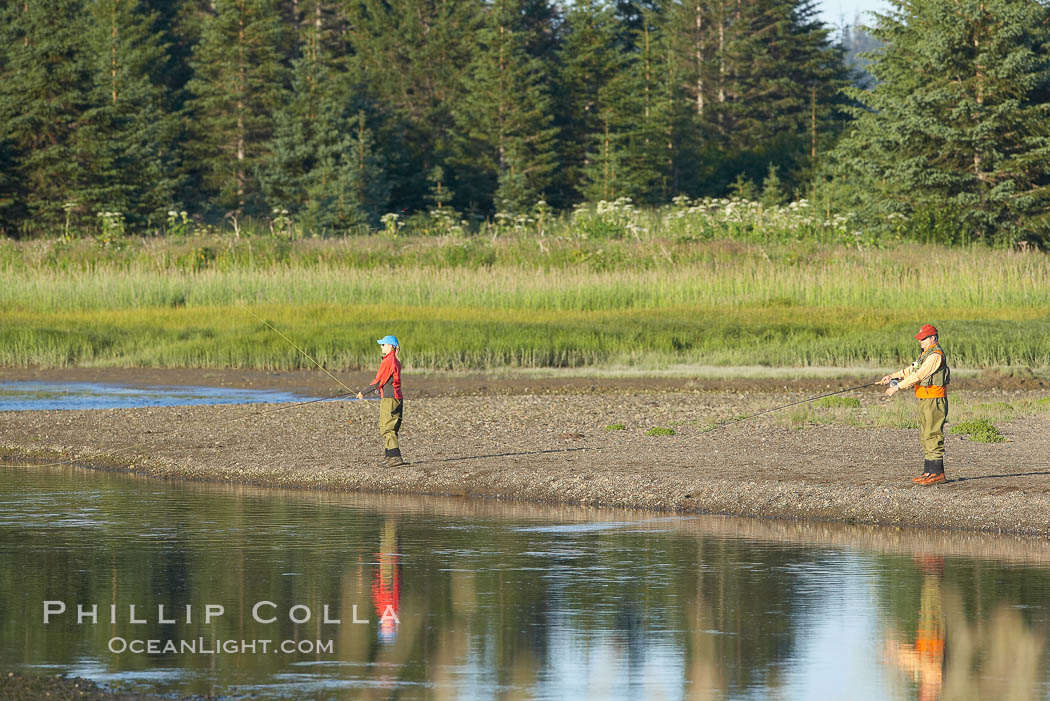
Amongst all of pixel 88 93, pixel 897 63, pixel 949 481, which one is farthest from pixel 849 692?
pixel 88 93

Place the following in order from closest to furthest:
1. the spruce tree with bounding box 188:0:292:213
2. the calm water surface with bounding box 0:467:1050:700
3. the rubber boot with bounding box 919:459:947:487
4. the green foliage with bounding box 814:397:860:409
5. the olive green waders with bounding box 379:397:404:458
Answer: the calm water surface with bounding box 0:467:1050:700 < the rubber boot with bounding box 919:459:947:487 < the olive green waders with bounding box 379:397:404:458 < the green foliage with bounding box 814:397:860:409 < the spruce tree with bounding box 188:0:292:213

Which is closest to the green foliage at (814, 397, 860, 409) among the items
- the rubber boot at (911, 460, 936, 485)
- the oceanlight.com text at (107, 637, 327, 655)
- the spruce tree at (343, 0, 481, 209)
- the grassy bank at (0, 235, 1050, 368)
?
the grassy bank at (0, 235, 1050, 368)

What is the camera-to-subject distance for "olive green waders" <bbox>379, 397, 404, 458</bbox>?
57.0 feet

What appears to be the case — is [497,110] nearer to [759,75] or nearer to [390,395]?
[759,75]

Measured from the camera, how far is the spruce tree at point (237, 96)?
247ft

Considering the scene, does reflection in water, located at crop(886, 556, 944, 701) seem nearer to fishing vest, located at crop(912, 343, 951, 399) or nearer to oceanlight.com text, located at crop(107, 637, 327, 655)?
oceanlight.com text, located at crop(107, 637, 327, 655)

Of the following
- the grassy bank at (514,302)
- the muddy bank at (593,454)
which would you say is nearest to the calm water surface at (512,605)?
the muddy bank at (593,454)

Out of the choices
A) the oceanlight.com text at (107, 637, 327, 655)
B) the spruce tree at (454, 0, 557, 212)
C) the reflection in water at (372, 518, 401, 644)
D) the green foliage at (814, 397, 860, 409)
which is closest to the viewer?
the oceanlight.com text at (107, 637, 327, 655)

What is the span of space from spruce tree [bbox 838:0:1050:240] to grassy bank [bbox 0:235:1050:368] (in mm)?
7175

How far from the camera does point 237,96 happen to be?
7550 centimetres

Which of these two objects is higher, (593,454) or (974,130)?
(974,130)

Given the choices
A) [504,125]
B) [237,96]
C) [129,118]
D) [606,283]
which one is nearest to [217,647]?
[606,283]

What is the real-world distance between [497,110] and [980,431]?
5848cm

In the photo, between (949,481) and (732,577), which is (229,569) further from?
(949,481)
